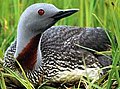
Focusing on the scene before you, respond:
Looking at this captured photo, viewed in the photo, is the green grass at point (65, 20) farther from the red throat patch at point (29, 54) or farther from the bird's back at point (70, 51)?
the red throat patch at point (29, 54)

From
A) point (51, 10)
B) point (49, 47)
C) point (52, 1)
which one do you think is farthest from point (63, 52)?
point (52, 1)

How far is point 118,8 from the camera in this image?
2.93 m

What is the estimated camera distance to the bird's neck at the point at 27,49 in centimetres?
371

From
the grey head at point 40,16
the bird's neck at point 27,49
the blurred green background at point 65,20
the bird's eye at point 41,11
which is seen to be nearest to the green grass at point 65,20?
the blurred green background at point 65,20

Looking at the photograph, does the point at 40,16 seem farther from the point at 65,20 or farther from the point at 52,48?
the point at 65,20

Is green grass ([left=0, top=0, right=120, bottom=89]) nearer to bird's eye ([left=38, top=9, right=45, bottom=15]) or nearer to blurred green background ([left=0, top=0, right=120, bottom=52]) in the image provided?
blurred green background ([left=0, top=0, right=120, bottom=52])

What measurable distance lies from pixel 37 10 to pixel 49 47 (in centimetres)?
46

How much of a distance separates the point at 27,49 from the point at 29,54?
4 cm

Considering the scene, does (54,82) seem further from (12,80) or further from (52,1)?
(52,1)

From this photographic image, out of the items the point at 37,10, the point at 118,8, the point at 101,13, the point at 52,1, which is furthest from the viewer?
the point at 52,1

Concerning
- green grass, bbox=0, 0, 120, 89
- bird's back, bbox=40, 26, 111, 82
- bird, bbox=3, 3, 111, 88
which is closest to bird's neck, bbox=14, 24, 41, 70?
bird, bbox=3, 3, 111, 88

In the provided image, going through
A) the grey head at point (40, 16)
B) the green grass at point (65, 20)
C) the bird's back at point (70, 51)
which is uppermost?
the grey head at point (40, 16)

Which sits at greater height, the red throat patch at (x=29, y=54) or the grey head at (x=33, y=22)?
the grey head at (x=33, y=22)

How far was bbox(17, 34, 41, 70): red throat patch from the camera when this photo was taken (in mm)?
3723
